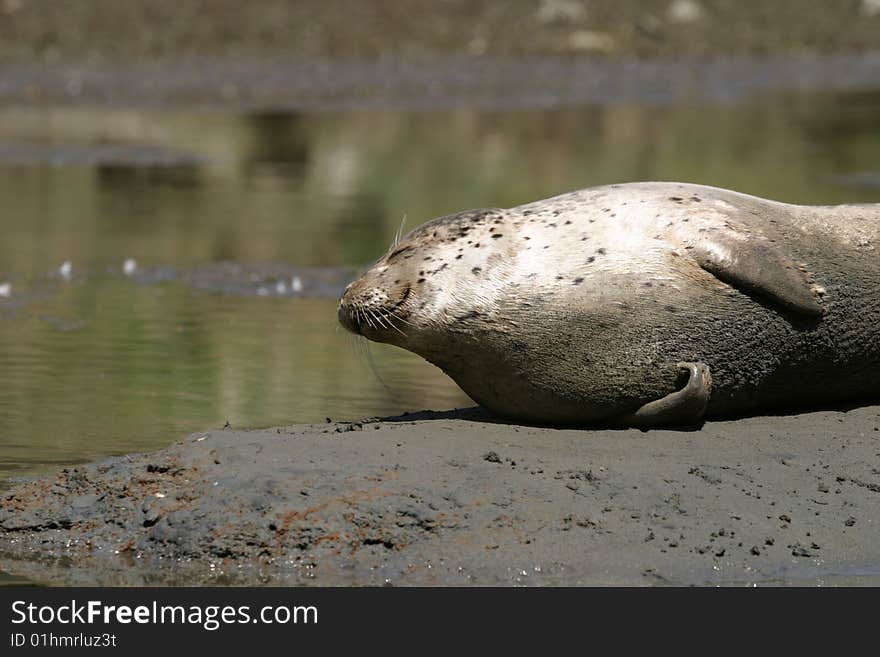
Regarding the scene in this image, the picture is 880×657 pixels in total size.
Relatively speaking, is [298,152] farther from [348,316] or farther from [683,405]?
[683,405]

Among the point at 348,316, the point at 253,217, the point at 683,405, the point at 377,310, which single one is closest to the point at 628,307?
the point at 683,405

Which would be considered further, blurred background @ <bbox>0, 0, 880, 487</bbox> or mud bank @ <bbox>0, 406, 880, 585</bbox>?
blurred background @ <bbox>0, 0, 880, 487</bbox>

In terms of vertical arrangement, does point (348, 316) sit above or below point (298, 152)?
above

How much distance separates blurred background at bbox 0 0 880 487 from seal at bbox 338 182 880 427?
1.16m

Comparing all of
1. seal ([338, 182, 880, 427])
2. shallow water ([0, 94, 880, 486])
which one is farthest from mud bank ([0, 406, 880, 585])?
→ shallow water ([0, 94, 880, 486])

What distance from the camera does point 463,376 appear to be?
27.8 ft

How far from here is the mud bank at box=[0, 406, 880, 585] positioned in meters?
6.95

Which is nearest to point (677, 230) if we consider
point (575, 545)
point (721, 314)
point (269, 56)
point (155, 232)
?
point (721, 314)

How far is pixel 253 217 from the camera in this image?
1739cm

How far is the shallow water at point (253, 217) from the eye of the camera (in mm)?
9734

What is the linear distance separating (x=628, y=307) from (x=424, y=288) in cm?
87

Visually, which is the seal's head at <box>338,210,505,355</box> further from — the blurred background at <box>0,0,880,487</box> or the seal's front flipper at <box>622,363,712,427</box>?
the blurred background at <box>0,0,880,487</box>

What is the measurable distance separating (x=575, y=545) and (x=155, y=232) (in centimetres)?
989

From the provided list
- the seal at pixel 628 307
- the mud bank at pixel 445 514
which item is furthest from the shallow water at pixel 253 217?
the seal at pixel 628 307
